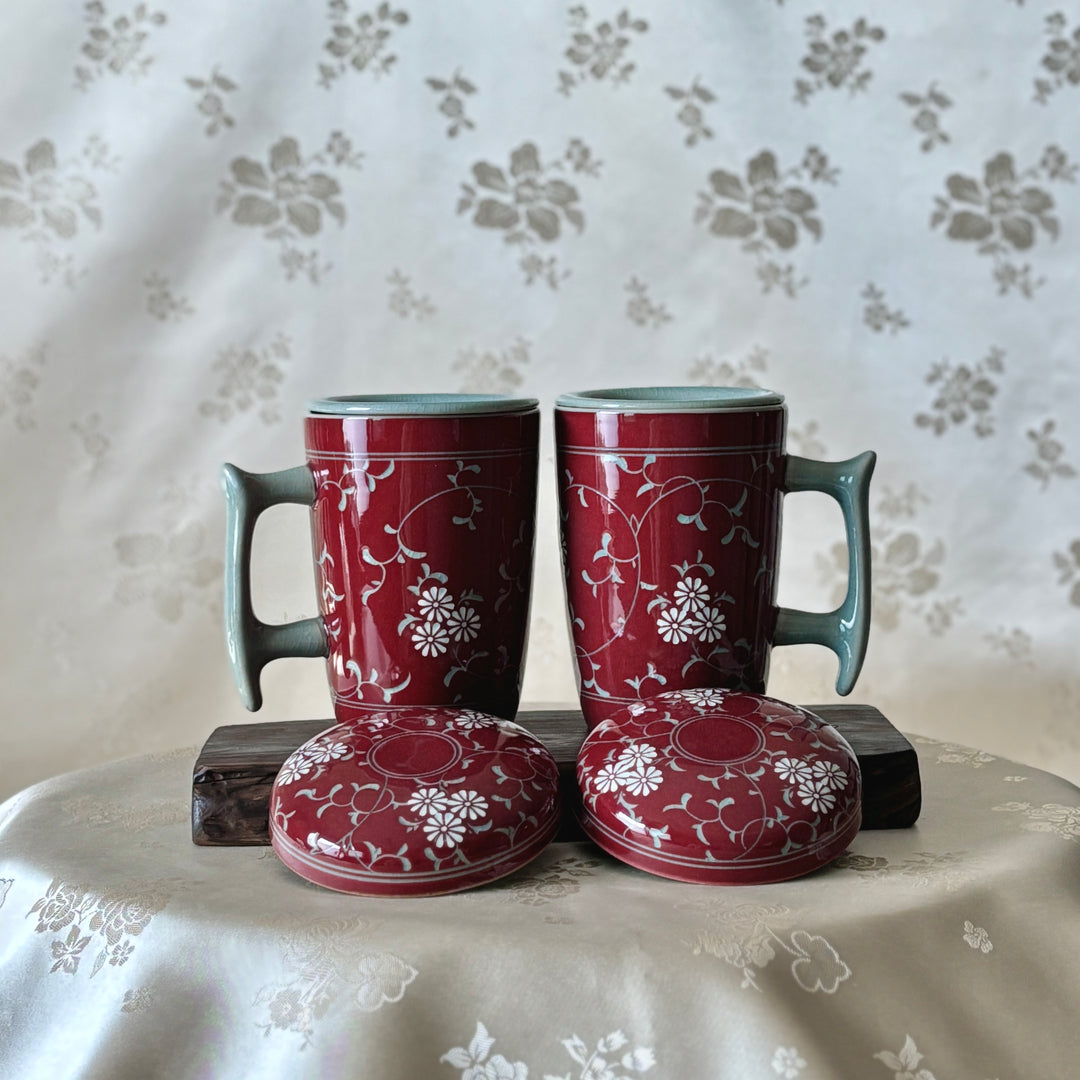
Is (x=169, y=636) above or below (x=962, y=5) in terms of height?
below

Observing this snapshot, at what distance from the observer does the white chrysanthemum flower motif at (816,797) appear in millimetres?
629

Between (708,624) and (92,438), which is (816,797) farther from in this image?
(92,438)

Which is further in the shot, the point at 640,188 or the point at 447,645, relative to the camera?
the point at 640,188

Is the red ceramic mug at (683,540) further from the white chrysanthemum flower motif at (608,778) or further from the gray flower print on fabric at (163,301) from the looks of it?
the gray flower print on fabric at (163,301)

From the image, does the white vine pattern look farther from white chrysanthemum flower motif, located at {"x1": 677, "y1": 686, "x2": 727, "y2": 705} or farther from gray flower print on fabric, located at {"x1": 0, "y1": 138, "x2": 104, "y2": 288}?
gray flower print on fabric, located at {"x1": 0, "y1": 138, "x2": 104, "y2": 288}

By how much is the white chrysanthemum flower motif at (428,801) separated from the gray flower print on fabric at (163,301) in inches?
34.6

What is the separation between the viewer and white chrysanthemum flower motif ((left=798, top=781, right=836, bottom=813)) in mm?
629

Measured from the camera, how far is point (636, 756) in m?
0.66

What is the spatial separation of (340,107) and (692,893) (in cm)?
100

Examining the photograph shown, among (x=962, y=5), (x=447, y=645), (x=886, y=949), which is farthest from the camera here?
(x=962, y=5)

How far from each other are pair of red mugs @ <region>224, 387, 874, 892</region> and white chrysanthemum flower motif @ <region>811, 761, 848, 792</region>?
106 mm

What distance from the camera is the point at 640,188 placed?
1.34 meters

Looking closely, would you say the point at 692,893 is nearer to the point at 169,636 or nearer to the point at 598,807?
the point at 598,807

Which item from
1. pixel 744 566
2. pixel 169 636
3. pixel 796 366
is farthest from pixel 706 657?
pixel 169 636
